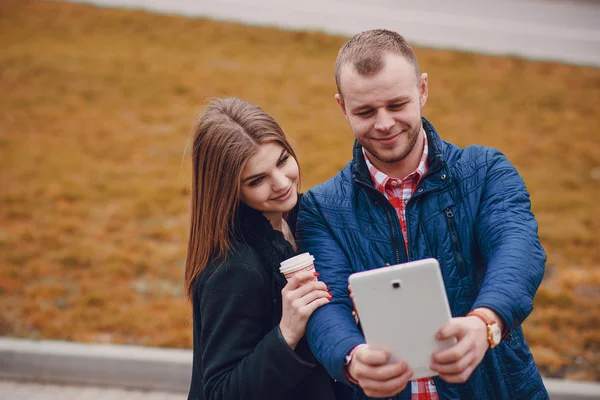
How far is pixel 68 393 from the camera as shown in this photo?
4418 millimetres

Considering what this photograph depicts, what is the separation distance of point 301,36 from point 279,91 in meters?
1.64

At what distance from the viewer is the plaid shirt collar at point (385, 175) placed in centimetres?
227

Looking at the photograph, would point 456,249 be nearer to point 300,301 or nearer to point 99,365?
point 300,301

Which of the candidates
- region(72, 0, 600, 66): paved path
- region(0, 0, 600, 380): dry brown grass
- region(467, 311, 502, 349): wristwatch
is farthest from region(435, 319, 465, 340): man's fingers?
region(72, 0, 600, 66): paved path

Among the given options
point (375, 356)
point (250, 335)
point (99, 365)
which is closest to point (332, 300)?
point (250, 335)

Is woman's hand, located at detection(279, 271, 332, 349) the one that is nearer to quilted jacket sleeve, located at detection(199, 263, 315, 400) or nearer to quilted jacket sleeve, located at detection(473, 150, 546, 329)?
quilted jacket sleeve, located at detection(199, 263, 315, 400)

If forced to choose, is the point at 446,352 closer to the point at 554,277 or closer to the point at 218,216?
the point at 218,216

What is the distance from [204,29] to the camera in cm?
932

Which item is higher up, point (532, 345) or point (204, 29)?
point (204, 29)

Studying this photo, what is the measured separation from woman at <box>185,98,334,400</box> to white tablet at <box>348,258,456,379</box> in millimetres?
395

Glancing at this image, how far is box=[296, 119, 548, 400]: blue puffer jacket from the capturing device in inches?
81.5

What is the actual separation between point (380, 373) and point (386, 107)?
0.88 meters

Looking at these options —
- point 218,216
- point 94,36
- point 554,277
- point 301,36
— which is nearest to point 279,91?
point 301,36

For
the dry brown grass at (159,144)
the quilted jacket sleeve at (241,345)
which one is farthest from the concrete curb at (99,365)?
the quilted jacket sleeve at (241,345)
